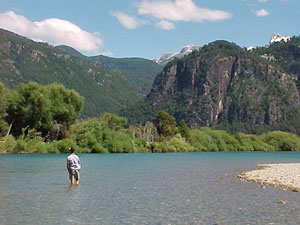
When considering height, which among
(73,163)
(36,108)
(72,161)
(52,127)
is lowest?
(73,163)

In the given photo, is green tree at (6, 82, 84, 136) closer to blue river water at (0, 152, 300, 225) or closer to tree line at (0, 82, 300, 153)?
tree line at (0, 82, 300, 153)

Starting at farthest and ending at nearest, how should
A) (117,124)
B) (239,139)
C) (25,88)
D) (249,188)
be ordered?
(239,139)
(117,124)
(25,88)
(249,188)

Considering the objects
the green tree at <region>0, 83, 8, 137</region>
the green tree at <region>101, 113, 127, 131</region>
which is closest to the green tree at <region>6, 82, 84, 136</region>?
the green tree at <region>0, 83, 8, 137</region>

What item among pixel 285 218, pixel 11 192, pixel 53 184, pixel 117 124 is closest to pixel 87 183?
pixel 53 184

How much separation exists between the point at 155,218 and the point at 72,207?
5.22 m

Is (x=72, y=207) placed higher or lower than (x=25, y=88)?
lower

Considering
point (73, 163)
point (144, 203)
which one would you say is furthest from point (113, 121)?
point (144, 203)

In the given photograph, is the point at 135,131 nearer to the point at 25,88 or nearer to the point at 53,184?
the point at 25,88

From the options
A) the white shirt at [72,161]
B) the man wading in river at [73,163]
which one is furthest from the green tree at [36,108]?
the white shirt at [72,161]

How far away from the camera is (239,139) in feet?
596

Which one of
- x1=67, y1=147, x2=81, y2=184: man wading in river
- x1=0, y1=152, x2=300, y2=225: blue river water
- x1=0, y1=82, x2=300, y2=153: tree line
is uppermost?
x1=0, y1=82, x2=300, y2=153: tree line

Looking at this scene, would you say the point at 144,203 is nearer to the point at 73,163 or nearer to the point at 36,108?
the point at 73,163

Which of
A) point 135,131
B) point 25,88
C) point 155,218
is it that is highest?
point 25,88

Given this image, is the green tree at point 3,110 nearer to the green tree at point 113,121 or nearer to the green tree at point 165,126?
the green tree at point 113,121
